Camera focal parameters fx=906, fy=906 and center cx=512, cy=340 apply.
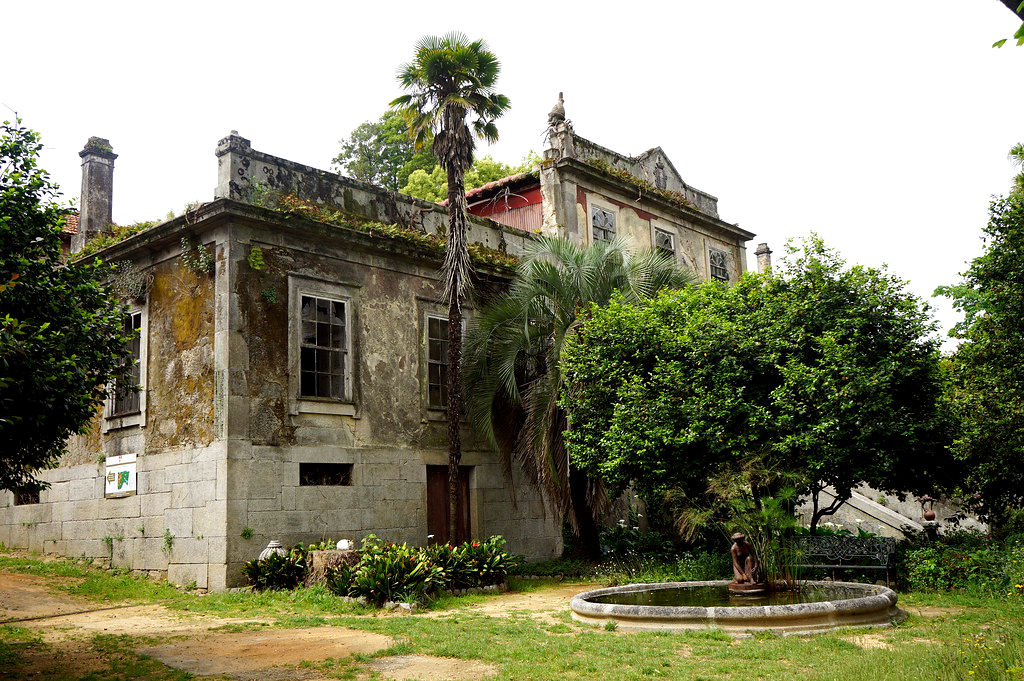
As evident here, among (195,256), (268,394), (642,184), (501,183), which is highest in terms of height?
(642,184)

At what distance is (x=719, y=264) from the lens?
26297 mm

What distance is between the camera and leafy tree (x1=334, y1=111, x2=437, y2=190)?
35625mm

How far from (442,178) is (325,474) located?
16.0 metres

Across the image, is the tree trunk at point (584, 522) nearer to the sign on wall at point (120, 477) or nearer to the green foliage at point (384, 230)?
the green foliage at point (384, 230)

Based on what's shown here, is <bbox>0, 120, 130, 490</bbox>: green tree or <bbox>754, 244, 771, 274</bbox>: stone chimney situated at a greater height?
<bbox>754, 244, 771, 274</bbox>: stone chimney

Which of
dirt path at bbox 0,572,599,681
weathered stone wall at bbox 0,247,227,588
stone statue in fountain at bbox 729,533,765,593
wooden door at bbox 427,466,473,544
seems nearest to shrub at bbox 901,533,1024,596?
stone statue in fountain at bbox 729,533,765,593

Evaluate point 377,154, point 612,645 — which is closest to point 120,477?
point 612,645

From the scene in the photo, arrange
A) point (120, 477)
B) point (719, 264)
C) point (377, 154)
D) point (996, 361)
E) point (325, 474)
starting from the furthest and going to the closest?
point (377, 154), point (719, 264), point (120, 477), point (325, 474), point (996, 361)

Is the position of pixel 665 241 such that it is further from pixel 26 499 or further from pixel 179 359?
pixel 26 499

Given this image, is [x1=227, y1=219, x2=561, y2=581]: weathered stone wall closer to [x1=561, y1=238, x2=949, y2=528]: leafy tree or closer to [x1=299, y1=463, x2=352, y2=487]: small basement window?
[x1=299, y1=463, x2=352, y2=487]: small basement window

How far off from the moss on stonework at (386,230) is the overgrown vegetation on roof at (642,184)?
4591 mm

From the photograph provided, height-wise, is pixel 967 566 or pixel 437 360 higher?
pixel 437 360

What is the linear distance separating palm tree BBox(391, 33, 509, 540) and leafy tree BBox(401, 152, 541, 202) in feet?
39.8

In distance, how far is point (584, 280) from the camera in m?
17.0
